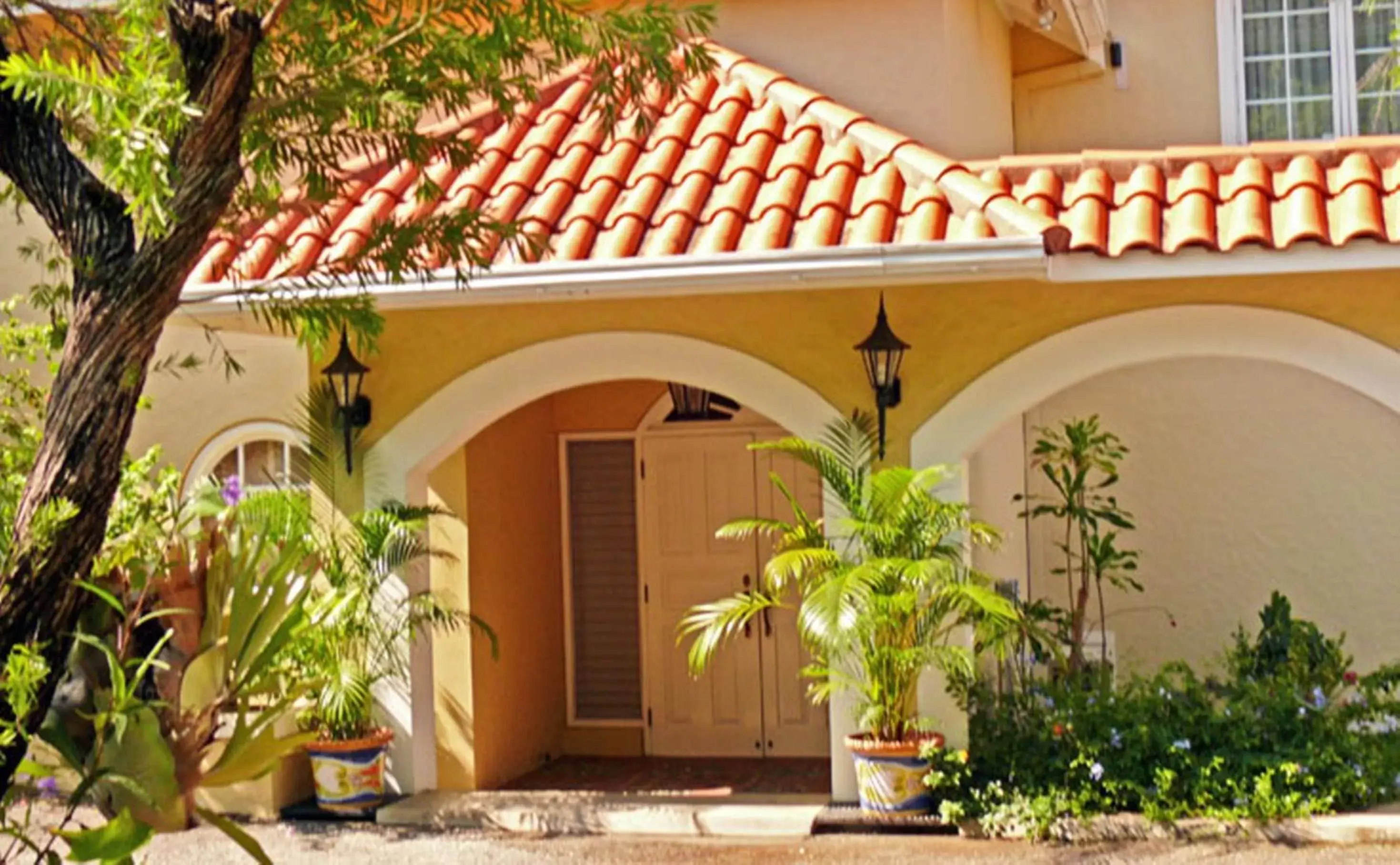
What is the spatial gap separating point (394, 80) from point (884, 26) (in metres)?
6.56

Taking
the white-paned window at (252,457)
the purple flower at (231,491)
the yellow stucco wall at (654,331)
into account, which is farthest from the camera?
the white-paned window at (252,457)

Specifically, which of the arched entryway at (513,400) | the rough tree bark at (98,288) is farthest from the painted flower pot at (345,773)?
the rough tree bark at (98,288)

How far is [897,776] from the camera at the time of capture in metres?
11.0

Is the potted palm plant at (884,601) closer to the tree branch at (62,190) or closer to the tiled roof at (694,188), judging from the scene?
the tiled roof at (694,188)

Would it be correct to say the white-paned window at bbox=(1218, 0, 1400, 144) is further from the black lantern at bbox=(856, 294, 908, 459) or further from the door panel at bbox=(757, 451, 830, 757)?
the black lantern at bbox=(856, 294, 908, 459)

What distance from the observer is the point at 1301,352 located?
36.1ft

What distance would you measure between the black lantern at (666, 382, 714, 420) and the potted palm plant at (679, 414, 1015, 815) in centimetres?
348

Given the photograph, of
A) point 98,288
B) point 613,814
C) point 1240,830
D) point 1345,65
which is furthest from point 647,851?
point 1345,65

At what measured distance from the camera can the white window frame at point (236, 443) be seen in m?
15.3

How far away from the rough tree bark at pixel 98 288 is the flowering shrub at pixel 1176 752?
6.39 meters

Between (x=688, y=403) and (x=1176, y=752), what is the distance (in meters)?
5.49

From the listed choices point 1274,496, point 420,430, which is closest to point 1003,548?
point 1274,496

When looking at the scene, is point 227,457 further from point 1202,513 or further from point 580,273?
point 1202,513

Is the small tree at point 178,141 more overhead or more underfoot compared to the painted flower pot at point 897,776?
more overhead
